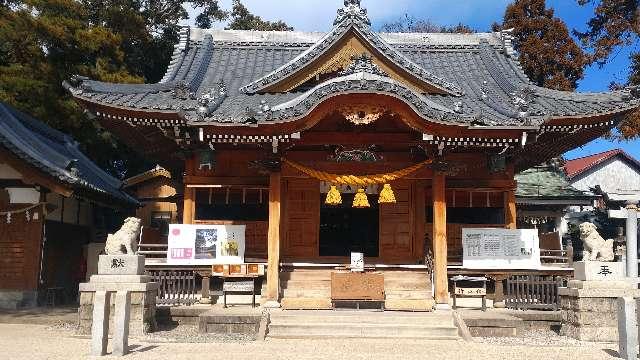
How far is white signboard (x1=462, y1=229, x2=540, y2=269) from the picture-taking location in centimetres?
1407

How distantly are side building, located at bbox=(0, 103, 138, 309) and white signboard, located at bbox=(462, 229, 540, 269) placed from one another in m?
11.3

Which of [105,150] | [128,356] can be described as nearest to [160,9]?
[105,150]

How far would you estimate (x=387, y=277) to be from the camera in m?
14.1

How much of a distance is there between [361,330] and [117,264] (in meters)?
5.06

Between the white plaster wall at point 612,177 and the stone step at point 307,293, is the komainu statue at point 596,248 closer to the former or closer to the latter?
the stone step at point 307,293

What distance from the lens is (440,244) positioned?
43.3 ft

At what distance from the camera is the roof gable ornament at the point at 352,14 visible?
53.4ft

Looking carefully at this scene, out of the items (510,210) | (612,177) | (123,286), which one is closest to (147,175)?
(123,286)

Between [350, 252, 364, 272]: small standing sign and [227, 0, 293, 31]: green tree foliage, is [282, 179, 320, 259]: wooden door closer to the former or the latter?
[350, 252, 364, 272]: small standing sign

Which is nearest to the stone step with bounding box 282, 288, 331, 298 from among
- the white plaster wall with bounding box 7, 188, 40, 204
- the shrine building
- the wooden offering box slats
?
the shrine building

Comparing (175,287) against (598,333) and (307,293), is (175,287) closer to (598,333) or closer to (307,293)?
(307,293)

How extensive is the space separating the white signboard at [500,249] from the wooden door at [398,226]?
68.9 inches

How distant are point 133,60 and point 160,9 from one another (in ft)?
16.4

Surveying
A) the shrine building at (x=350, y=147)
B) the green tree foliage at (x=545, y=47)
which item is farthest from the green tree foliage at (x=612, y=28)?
the shrine building at (x=350, y=147)
